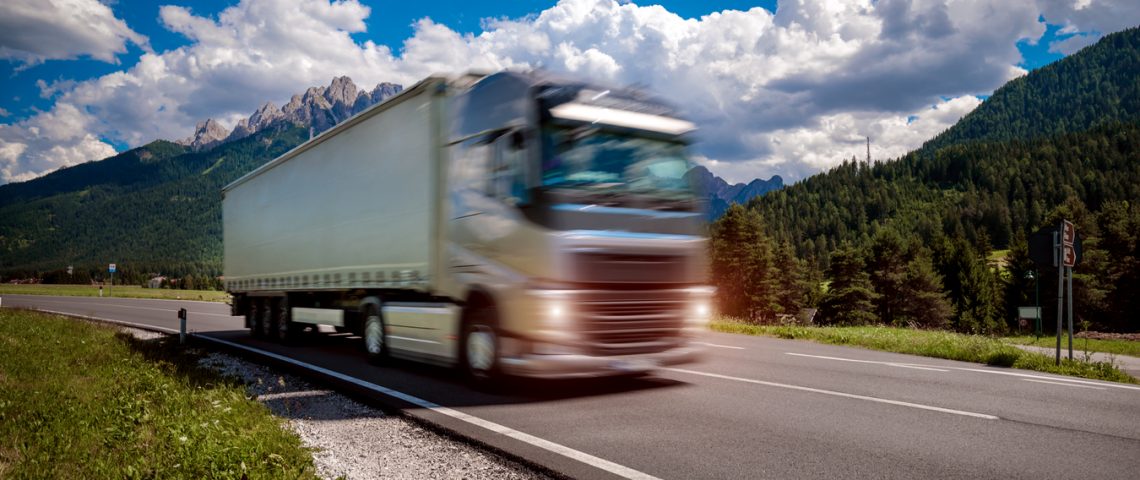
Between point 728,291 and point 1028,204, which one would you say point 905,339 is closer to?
point 728,291

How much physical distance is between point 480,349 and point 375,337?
3.32 metres

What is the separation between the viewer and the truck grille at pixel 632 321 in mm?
7160

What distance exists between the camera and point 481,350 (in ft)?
26.3

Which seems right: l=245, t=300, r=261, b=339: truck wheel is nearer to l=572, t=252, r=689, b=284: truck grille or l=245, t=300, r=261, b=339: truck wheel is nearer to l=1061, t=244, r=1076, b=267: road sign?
l=572, t=252, r=689, b=284: truck grille

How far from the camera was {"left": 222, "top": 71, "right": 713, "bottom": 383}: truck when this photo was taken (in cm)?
712

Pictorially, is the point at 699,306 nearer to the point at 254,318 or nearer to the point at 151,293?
the point at 254,318

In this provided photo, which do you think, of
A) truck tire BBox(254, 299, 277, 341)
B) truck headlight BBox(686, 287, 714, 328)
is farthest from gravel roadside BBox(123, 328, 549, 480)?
truck tire BBox(254, 299, 277, 341)

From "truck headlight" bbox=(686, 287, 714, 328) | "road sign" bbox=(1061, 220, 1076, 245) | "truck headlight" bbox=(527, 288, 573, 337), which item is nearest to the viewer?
"truck headlight" bbox=(527, 288, 573, 337)

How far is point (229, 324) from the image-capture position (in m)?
21.5

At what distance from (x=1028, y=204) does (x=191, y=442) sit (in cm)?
16117

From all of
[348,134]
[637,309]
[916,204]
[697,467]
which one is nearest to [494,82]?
[637,309]

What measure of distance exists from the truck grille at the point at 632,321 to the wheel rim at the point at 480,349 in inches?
51.0

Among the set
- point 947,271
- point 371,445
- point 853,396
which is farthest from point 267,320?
point 947,271

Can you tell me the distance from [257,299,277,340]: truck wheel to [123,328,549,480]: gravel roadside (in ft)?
24.6
